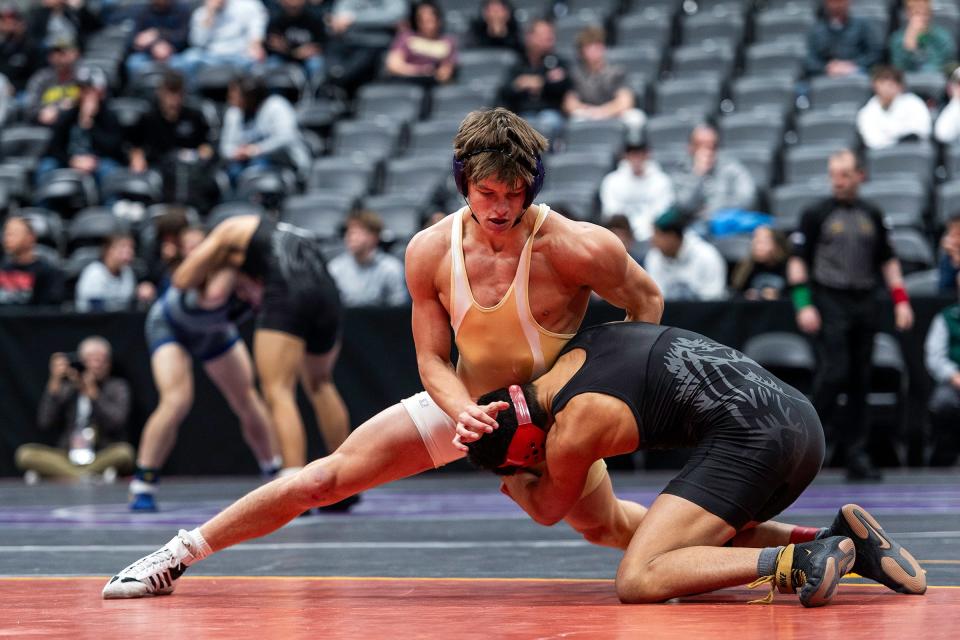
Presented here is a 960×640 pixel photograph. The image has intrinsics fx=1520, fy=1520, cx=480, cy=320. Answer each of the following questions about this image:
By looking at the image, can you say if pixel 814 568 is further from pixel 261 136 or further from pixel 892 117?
pixel 261 136

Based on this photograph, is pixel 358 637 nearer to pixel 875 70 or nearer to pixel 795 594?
pixel 795 594

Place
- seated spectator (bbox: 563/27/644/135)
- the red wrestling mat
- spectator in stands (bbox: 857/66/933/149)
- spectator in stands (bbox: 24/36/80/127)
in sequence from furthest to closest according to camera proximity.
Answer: spectator in stands (bbox: 24/36/80/127), seated spectator (bbox: 563/27/644/135), spectator in stands (bbox: 857/66/933/149), the red wrestling mat

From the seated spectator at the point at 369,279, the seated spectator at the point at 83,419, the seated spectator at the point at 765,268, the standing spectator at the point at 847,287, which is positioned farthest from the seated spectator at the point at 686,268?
the seated spectator at the point at 83,419

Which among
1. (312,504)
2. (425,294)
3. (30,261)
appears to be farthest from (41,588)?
(30,261)

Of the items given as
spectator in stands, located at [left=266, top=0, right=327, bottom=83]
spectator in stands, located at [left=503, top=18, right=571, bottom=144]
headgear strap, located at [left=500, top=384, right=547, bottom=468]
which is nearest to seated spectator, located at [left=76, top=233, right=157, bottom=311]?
spectator in stands, located at [left=503, top=18, right=571, bottom=144]

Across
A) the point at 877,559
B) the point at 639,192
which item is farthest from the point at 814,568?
the point at 639,192

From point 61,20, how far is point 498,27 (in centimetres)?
438

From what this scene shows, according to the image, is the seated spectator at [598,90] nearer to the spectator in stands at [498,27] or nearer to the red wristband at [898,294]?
the spectator in stands at [498,27]

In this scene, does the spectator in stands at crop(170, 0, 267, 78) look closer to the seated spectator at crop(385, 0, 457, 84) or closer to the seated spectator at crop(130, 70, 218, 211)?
the seated spectator at crop(130, 70, 218, 211)

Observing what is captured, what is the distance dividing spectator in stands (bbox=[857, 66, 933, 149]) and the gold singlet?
273 inches

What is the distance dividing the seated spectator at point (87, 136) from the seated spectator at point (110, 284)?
2.29 meters

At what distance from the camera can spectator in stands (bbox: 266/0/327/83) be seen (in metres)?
13.3

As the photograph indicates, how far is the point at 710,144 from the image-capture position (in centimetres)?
1012

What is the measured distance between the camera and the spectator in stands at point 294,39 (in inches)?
522
